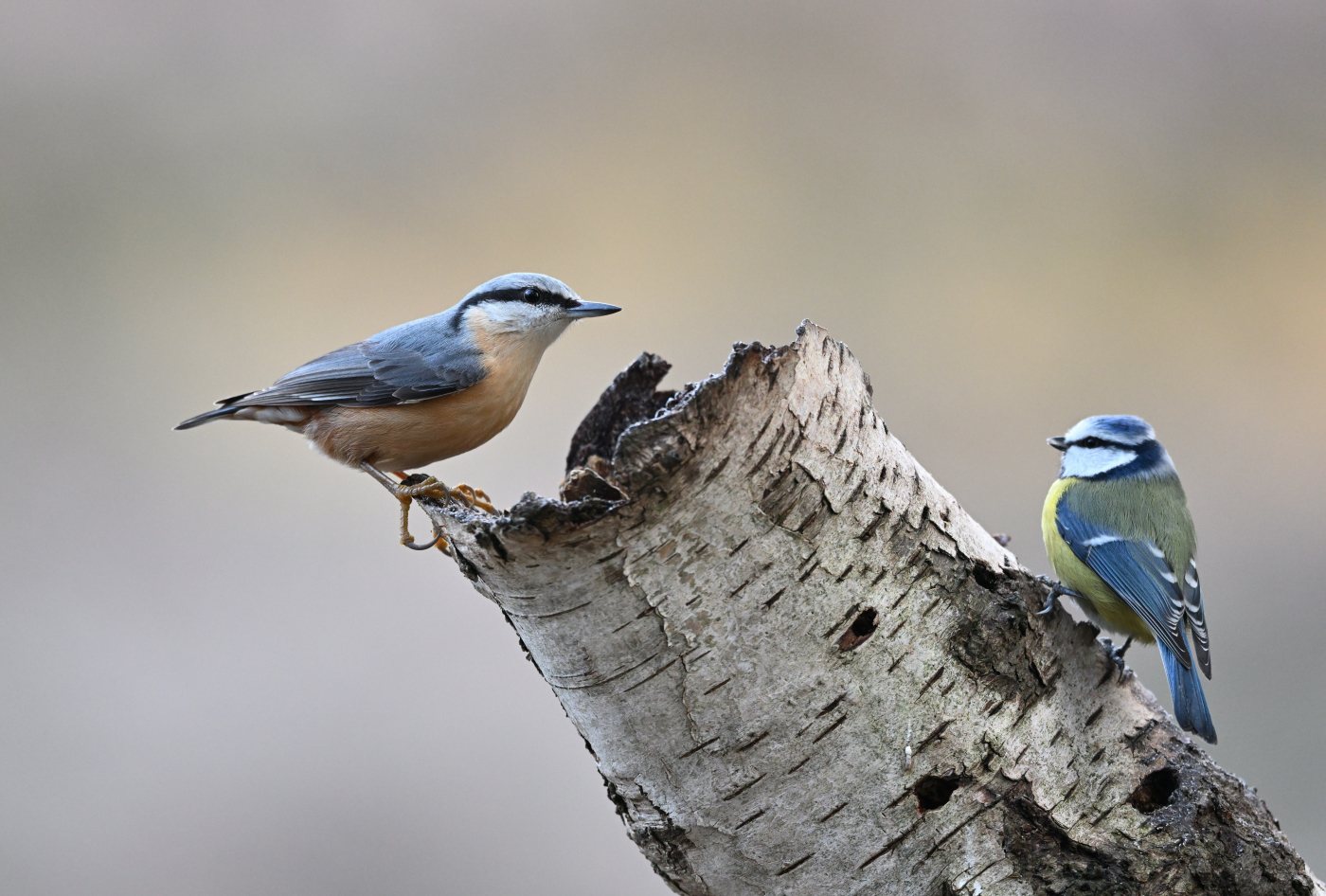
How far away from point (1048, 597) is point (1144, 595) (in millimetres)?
455

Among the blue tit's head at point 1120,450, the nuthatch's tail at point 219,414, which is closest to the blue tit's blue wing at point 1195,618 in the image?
the blue tit's head at point 1120,450

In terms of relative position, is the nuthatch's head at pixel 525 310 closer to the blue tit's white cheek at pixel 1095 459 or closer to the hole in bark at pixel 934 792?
the blue tit's white cheek at pixel 1095 459

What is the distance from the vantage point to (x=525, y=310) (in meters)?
2.22

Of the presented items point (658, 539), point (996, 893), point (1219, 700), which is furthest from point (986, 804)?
point (1219, 700)

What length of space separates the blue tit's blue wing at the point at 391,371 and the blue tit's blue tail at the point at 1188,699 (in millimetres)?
1523

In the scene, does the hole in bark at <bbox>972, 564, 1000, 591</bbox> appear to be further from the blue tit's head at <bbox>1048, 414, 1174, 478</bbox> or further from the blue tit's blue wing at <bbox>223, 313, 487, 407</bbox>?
the blue tit's blue wing at <bbox>223, 313, 487, 407</bbox>

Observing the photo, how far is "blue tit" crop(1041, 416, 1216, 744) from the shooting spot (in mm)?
1720

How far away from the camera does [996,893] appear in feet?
4.15

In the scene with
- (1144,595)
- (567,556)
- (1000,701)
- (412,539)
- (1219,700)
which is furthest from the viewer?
(1219,700)

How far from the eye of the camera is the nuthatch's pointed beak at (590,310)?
85.4 inches

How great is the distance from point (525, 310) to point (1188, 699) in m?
1.58

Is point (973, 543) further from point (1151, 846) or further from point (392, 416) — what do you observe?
point (392, 416)

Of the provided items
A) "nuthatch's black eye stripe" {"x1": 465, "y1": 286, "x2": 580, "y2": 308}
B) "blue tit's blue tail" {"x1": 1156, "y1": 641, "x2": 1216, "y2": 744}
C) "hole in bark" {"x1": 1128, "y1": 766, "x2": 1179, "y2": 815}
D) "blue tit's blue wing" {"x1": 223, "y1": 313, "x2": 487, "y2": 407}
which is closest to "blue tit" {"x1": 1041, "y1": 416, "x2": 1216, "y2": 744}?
"blue tit's blue tail" {"x1": 1156, "y1": 641, "x2": 1216, "y2": 744}

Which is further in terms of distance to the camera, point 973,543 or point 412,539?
point 412,539
